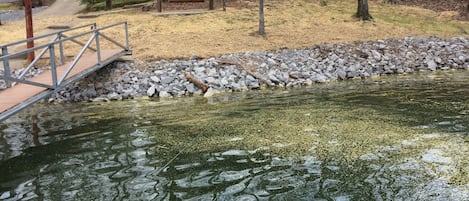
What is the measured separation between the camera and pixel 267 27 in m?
17.4

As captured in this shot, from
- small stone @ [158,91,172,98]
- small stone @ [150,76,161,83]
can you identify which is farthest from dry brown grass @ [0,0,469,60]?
small stone @ [158,91,172,98]

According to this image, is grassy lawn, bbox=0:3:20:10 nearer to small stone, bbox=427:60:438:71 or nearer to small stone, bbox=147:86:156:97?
small stone, bbox=147:86:156:97

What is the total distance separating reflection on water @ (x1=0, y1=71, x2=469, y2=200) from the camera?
5426 mm

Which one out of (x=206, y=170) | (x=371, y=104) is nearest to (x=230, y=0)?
(x=371, y=104)

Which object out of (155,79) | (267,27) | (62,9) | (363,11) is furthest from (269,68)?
(62,9)

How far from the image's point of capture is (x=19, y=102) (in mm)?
7344

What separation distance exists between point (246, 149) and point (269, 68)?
6.71 metres

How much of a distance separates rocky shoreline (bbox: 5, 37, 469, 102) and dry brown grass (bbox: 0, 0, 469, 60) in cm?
81

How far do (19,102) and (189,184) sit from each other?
3.38 metres

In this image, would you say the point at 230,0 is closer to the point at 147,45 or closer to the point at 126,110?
the point at 147,45

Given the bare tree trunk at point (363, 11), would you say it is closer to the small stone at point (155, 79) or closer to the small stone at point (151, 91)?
the small stone at point (155, 79)

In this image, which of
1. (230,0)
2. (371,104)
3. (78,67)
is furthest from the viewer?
(230,0)

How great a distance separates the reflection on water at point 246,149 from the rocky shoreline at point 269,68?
3.59 ft

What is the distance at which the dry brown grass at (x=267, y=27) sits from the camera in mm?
15156
